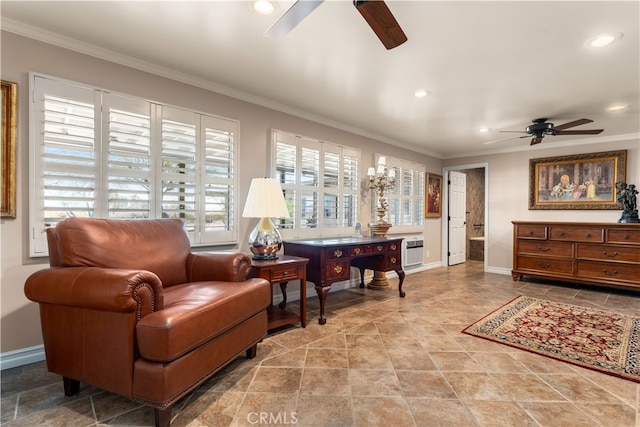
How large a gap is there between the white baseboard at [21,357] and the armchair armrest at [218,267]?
1.14m

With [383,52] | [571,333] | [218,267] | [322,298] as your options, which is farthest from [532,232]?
[218,267]

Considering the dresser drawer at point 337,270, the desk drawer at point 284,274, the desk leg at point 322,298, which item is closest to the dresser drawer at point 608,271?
the dresser drawer at point 337,270

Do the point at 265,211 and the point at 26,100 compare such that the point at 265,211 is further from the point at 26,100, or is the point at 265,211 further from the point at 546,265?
the point at 546,265

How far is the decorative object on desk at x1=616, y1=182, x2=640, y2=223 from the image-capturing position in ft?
13.4

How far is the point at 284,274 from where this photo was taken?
2.58 meters

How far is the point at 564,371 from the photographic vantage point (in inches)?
79.4

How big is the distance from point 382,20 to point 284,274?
1963 millimetres

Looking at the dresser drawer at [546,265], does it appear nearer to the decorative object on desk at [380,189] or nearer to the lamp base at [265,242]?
the decorative object on desk at [380,189]

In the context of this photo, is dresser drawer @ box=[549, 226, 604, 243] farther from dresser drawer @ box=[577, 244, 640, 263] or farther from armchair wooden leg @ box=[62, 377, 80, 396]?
Answer: armchair wooden leg @ box=[62, 377, 80, 396]

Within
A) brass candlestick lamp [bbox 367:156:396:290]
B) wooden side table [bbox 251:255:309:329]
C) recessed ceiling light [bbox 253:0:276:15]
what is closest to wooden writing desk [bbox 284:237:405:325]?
wooden side table [bbox 251:255:309:329]

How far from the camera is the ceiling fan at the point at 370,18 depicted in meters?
1.30

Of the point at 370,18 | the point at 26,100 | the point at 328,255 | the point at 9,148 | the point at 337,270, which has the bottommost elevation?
the point at 337,270

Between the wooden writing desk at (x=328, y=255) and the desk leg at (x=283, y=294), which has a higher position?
the wooden writing desk at (x=328, y=255)

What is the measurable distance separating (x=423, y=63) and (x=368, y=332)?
237 cm
